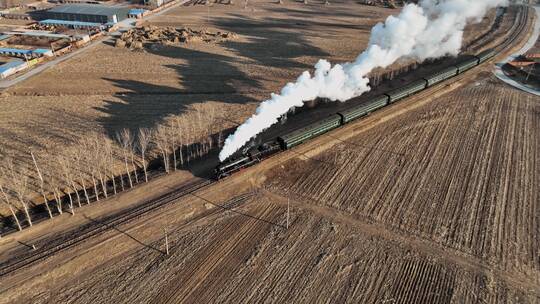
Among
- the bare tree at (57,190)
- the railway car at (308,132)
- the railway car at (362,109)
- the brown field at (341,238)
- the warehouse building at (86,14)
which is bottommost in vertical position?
the brown field at (341,238)

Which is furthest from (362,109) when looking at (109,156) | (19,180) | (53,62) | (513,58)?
(53,62)

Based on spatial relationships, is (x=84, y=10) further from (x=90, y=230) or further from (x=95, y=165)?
(x=90, y=230)

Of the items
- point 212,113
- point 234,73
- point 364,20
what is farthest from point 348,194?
point 364,20

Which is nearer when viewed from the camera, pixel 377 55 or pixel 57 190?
pixel 57 190

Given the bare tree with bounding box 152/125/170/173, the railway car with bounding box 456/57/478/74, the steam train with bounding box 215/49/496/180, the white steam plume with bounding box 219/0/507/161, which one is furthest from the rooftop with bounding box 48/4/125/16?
the railway car with bounding box 456/57/478/74

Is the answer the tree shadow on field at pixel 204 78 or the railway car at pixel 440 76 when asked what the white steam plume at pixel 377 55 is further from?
the tree shadow on field at pixel 204 78

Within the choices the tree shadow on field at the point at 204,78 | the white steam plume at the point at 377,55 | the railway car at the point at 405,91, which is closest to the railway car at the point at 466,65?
the white steam plume at the point at 377,55

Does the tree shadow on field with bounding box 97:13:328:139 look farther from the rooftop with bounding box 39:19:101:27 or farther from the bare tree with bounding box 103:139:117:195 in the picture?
the rooftop with bounding box 39:19:101:27

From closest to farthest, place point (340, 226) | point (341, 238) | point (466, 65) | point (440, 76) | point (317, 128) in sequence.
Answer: point (341, 238)
point (340, 226)
point (317, 128)
point (440, 76)
point (466, 65)
